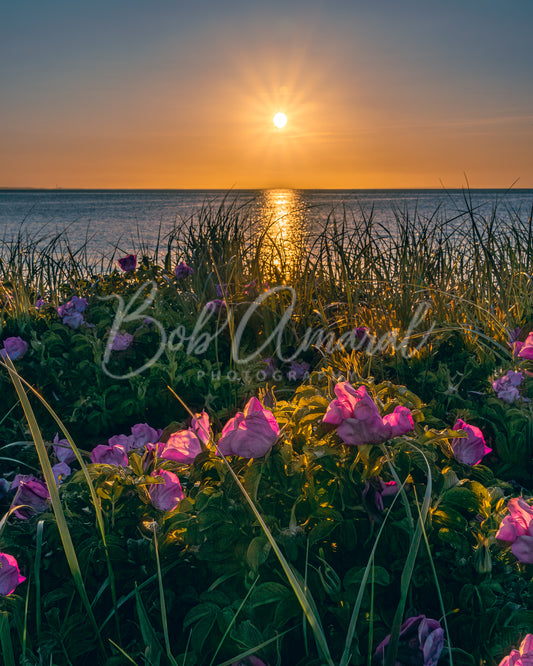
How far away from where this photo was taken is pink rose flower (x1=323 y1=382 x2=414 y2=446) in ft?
3.27

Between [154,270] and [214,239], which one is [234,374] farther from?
[214,239]

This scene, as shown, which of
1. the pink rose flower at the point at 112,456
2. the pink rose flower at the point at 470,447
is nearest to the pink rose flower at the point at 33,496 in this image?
the pink rose flower at the point at 112,456

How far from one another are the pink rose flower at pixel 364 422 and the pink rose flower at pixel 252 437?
0.13 m

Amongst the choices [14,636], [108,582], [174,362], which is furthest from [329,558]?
[174,362]

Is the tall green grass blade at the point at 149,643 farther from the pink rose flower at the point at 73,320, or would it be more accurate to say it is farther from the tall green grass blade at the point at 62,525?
the pink rose flower at the point at 73,320

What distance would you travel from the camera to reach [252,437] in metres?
1.00

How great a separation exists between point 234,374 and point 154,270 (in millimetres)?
1783

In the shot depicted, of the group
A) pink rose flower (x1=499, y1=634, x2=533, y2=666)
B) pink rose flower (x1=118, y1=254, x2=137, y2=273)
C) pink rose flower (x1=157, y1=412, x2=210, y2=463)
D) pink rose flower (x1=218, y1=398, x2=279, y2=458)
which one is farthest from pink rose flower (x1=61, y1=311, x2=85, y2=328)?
pink rose flower (x1=499, y1=634, x2=533, y2=666)

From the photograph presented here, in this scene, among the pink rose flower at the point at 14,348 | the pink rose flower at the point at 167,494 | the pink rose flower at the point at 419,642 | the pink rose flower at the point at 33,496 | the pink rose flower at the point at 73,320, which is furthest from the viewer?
the pink rose flower at the point at 73,320

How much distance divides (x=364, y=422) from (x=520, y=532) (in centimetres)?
37

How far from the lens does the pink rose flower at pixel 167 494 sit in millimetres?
1141

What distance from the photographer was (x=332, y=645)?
1.00 meters

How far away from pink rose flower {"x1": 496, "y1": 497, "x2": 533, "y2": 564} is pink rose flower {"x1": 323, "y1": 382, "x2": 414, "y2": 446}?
258 millimetres

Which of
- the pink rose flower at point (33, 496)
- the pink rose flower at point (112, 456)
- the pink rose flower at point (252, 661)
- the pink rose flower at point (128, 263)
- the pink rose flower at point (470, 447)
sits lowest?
the pink rose flower at point (252, 661)
